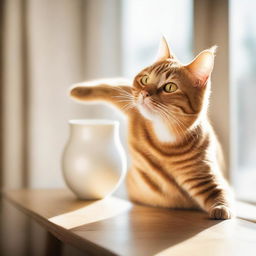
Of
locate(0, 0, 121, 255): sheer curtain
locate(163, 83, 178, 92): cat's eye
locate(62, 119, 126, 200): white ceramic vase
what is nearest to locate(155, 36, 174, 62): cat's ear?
locate(163, 83, 178, 92): cat's eye

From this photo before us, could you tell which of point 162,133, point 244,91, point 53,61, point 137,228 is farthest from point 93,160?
point 53,61

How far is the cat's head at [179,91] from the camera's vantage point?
106cm

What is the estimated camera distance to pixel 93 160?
1188 millimetres

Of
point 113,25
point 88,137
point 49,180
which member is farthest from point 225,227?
point 113,25

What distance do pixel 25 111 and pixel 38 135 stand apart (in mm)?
100

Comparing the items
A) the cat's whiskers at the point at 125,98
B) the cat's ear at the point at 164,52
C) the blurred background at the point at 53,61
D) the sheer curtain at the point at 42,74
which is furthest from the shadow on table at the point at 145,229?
the sheer curtain at the point at 42,74

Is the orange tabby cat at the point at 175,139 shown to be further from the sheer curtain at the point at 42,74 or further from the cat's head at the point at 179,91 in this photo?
the sheer curtain at the point at 42,74

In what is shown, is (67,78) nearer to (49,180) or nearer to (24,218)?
(49,180)

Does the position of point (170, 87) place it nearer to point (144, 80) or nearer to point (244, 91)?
point (144, 80)

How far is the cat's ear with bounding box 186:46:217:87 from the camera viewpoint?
1.04 meters

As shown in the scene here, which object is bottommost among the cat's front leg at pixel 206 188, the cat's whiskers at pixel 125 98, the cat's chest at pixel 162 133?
the cat's front leg at pixel 206 188

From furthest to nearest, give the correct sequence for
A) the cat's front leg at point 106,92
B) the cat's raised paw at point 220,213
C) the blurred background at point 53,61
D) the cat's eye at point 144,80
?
1. the blurred background at point 53,61
2. the cat's front leg at point 106,92
3. the cat's eye at point 144,80
4. the cat's raised paw at point 220,213

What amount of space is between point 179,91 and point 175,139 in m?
0.12

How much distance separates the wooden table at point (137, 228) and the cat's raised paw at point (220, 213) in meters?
0.02
